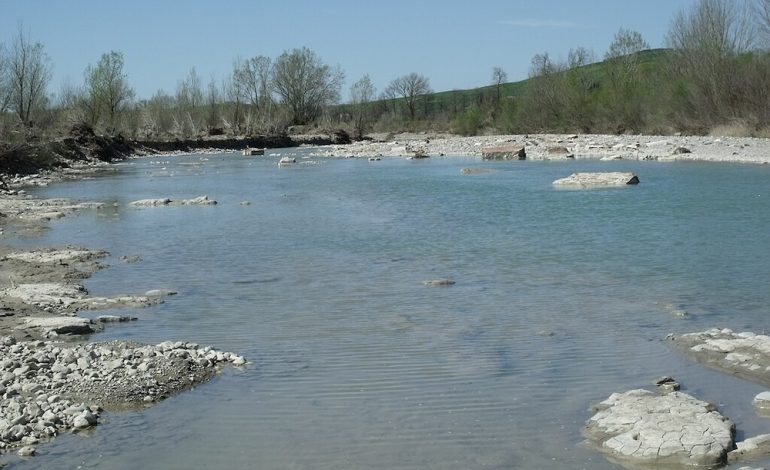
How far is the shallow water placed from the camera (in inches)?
233

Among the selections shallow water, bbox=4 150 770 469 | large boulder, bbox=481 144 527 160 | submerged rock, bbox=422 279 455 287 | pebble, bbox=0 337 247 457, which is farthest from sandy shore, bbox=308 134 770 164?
pebble, bbox=0 337 247 457

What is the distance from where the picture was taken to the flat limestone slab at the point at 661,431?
5.37m

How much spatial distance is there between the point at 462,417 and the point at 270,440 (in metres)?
1.43

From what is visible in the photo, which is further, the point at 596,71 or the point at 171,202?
the point at 596,71

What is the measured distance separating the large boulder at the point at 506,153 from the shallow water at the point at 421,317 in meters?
19.4

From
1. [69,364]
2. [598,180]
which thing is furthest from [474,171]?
[69,364]

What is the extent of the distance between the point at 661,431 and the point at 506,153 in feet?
→ 121

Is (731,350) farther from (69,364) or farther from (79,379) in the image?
(69,364)

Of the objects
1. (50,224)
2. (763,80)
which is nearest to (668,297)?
(50,224)

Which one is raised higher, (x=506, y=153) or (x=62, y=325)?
(x=506, y=153)

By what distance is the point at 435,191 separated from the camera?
2619 centimetres

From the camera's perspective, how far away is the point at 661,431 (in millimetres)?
5637

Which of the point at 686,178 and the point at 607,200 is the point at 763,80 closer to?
the point at 686,178

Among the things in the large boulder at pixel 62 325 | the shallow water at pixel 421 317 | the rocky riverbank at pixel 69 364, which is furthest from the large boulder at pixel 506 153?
the large boulder at pixel 62 325
